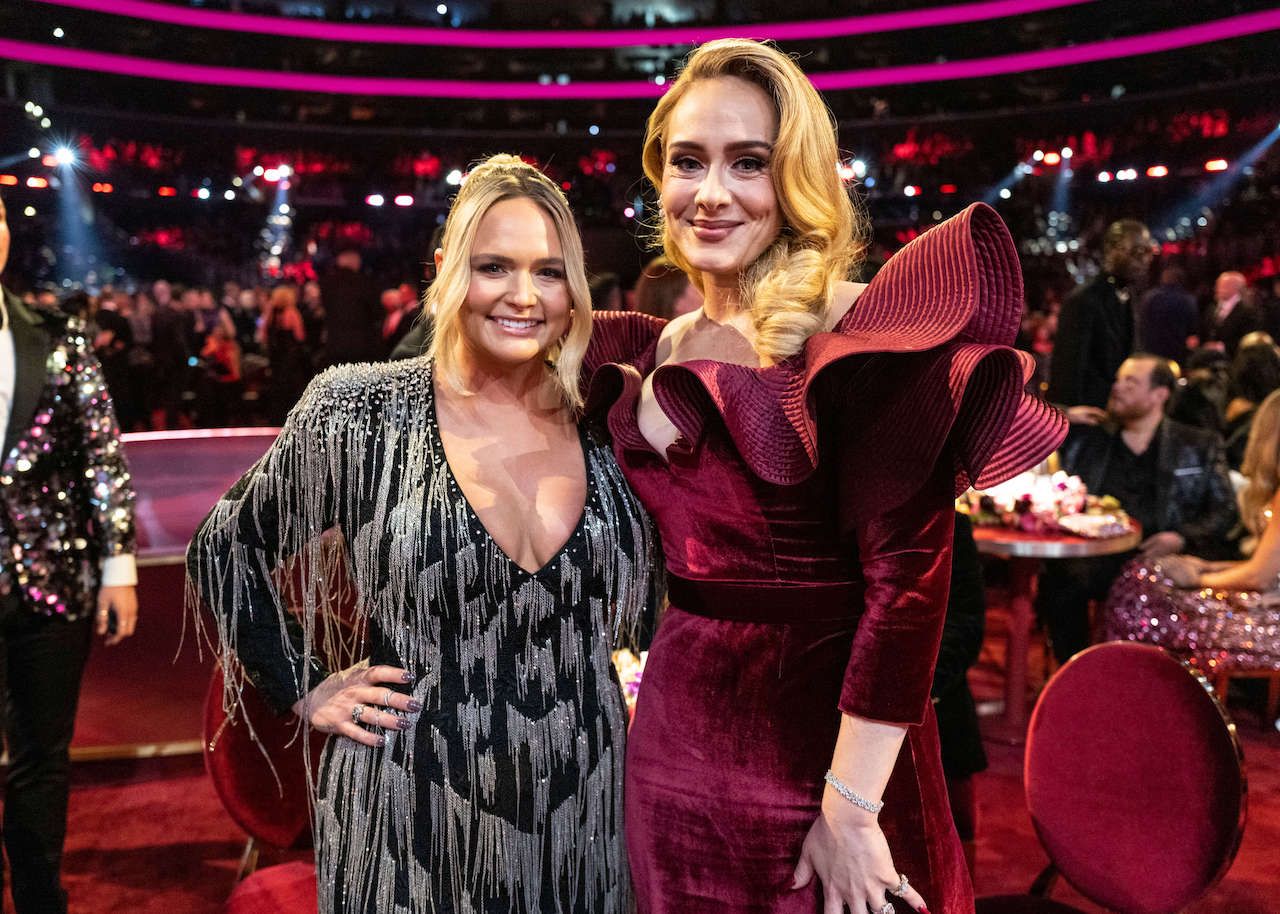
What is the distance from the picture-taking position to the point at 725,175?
1336 millimetres

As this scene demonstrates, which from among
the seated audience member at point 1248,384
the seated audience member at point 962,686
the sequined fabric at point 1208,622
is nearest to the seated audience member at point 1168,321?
the seated audience member at point 1248,384

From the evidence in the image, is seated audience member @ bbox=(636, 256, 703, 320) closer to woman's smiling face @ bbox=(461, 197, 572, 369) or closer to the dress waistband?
woman's smiling face @ bbox=(461, 197, 572, 369)

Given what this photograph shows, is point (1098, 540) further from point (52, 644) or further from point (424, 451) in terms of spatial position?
point (52, 644)

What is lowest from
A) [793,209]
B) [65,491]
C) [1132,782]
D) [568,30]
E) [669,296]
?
[1132,782]

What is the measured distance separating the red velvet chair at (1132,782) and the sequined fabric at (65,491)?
2001mm

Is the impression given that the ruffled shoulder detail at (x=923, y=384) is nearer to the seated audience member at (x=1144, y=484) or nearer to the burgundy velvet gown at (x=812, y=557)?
the burgundy velvet gown at (x=812, y=557)

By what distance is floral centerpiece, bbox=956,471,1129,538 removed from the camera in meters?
4.04

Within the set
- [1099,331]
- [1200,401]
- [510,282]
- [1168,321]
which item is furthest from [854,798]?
[1168,321]

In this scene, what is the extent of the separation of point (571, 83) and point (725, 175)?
46.9 feet

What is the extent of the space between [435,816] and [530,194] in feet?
2.99

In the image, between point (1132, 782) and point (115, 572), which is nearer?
point (1132, 782)

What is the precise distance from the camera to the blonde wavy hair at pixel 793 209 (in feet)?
Result: 4.21

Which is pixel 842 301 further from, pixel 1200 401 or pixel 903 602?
pixel 1200 401

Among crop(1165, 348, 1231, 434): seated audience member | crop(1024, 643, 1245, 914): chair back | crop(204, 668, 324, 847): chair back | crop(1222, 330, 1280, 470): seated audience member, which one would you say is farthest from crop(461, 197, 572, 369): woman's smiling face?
crop(1222, 330, 1280, 470): seated audience member
